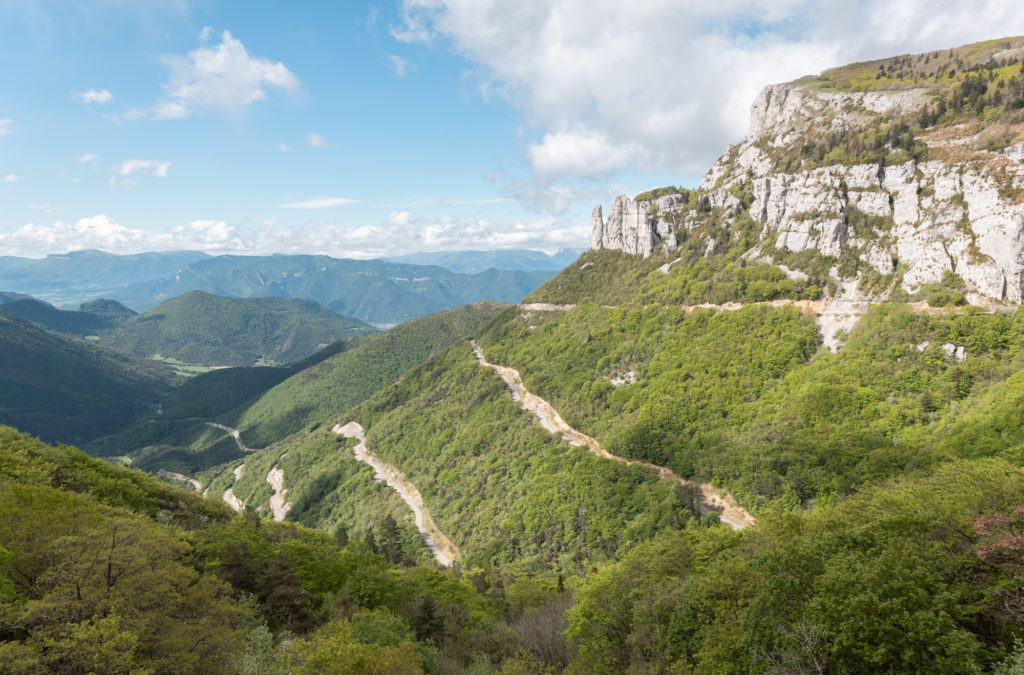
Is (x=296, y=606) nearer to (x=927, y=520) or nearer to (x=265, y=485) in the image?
(x=927, y=520)

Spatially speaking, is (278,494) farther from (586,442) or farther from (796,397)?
(796,397)

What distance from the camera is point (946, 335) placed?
60875 mm

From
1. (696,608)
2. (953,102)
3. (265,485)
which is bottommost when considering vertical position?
(265,485)

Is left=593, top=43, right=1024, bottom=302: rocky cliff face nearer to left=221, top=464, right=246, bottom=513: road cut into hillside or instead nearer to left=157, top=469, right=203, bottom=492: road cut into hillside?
left=221, top=464, right=246, bottom=513: road cut into hillside

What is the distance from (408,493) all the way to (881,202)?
392 feet

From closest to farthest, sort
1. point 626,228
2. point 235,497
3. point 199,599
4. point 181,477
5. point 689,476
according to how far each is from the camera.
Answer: point 199,599 → point 689,476 → point 626,228 → point 235,497 → point 181,477

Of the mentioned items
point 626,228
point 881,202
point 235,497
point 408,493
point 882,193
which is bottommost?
point 235,497

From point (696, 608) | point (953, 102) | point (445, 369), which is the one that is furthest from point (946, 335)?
point (445, 369)

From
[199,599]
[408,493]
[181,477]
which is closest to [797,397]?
[199,599]

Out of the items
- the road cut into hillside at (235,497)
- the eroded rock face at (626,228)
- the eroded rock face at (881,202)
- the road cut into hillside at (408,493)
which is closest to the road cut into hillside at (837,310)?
the eroded rock face at (881,202)

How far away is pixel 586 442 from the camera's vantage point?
9250 cm

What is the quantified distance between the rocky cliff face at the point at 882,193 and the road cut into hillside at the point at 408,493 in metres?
92.9

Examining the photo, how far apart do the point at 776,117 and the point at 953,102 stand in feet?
147

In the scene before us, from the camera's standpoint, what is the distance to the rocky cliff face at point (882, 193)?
204 feet
